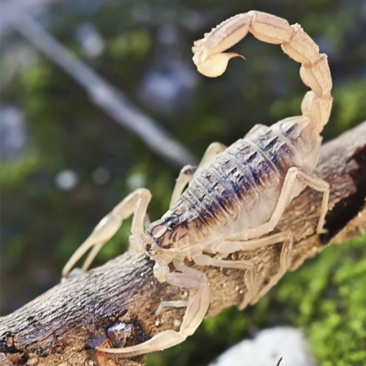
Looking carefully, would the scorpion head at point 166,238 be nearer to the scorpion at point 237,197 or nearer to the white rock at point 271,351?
the scorpion at point 237,197

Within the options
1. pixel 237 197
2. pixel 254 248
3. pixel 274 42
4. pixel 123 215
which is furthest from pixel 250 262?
pixel 274 42

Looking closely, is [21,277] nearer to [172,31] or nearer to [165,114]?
[165,114]

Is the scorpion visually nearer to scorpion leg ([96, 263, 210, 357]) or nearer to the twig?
scorpion leg ([96, 263, 210, 357])

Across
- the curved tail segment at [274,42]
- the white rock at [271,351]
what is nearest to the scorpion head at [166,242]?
the curved tail segment at [274,42]

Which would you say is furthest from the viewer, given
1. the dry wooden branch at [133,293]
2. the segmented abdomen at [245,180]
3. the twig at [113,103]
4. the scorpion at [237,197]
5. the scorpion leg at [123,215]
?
the twig at [113,103]

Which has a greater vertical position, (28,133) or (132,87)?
(28,133)

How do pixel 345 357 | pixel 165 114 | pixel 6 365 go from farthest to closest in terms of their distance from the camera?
pixel 165 114 < pixel 345 357 < pixel 6 365

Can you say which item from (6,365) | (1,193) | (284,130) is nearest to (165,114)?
(1,193)
